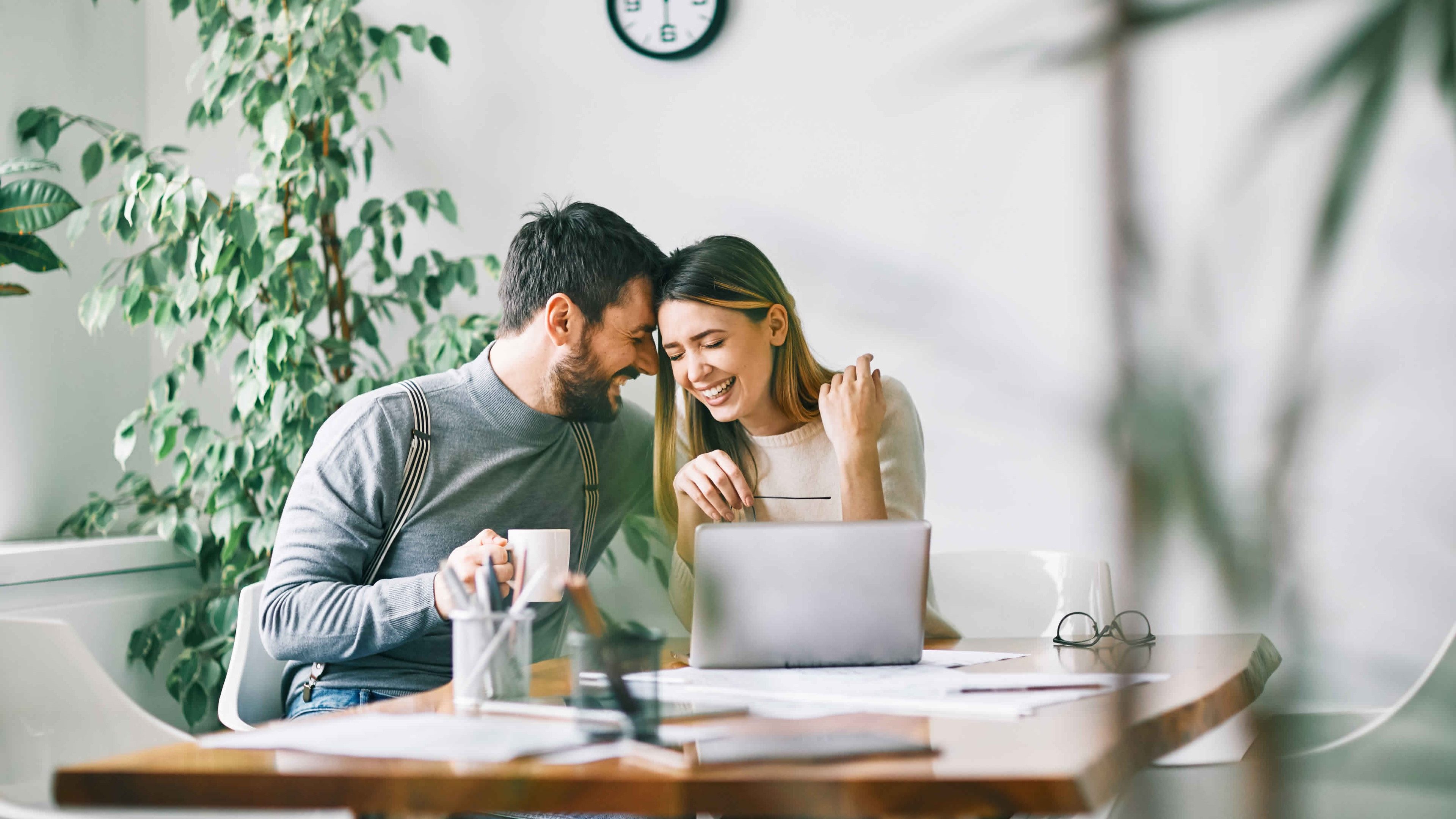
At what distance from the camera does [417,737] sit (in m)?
0.72

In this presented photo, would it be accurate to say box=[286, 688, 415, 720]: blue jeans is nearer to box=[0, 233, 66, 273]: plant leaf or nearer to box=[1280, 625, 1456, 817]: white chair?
box=[0, 233, 66, 273]: plant leaf

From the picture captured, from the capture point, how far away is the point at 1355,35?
0.20 m

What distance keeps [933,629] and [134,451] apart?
182cm

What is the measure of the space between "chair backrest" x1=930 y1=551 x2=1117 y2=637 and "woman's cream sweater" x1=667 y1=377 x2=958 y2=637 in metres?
0.10

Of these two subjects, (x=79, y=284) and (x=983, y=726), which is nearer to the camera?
(x=983, y=726)

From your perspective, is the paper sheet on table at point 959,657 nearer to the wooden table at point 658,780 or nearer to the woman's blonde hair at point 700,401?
the wooden table at point 658,780

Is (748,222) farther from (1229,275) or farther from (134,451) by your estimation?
(1229,275)

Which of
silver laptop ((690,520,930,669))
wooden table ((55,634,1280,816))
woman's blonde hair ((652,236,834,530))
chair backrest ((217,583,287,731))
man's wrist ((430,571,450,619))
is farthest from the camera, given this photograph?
woman's blonde hair ((652,236,834,530))

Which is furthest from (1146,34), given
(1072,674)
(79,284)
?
(79,284)

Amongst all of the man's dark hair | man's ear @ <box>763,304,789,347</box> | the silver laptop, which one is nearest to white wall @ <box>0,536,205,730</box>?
the man's dark hair

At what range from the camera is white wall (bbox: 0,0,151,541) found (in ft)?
6.93

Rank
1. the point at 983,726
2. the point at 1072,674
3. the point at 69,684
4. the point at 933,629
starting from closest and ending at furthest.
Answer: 1. the point at 983,726
2. the point at 1072,674
3. the point at 69,684
4. the point at 933,629

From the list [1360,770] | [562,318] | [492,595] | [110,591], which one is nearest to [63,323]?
[110,591]

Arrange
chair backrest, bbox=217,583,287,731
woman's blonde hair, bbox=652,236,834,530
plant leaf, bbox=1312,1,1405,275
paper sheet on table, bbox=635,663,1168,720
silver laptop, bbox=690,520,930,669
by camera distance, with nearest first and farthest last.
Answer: plant leaf, bbox=1312,1,1405,275 → paper sheet on table, bbox=635,663,1168,720 → silver laptop, bbox=690,520,930,669 → chair backrest, bbox=217,583,287,731 → woman's blonde hair, bbox=652,236,834,530
